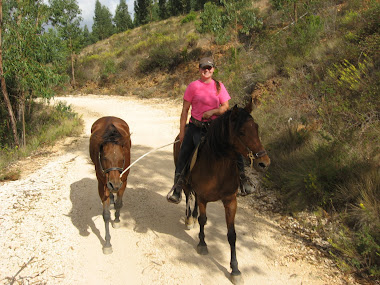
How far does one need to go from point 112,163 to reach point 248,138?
197cm

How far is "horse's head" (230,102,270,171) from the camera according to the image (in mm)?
2639

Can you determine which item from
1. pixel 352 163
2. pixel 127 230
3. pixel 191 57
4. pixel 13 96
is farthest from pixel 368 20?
pixel 191 57

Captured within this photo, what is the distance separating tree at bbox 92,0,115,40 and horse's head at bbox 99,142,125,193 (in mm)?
69723

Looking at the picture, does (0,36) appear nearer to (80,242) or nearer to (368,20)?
(80,242)

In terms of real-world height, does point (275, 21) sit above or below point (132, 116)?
above

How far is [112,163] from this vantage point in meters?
3.69

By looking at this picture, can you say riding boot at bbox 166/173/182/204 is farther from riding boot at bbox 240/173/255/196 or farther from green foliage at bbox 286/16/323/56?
green foliage at bbox 286/16/323/56

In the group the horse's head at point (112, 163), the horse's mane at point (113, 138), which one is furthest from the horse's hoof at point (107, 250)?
the horse's mane at point (113, 138)

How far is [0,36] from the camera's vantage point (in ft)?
28.9

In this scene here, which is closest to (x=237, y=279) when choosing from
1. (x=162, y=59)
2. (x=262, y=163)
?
(x=262, y=163)

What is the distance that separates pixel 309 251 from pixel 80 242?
3.60 m

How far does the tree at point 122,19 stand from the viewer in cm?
6844

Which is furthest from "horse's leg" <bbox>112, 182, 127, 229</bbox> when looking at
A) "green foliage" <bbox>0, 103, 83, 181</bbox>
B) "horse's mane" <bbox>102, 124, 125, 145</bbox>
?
"green foliage" <bbox>0, 103, 83, 181</bbox>

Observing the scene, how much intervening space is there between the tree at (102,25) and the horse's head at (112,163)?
69723 mm
